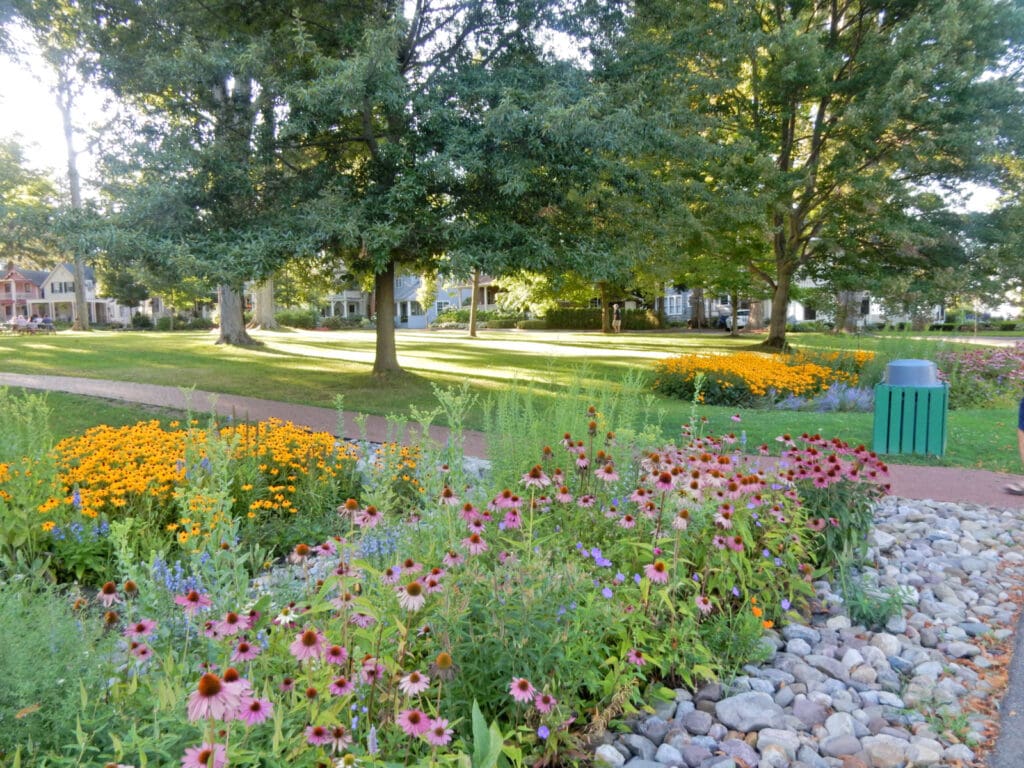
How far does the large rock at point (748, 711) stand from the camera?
2.46 metres

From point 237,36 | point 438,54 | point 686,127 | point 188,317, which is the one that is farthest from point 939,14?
point 188,317

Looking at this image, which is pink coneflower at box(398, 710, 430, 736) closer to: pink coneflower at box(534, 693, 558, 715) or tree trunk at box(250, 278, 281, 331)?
pink coneflower at box(534, 693, 558, 715)

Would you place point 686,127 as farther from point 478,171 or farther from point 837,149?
point 837,149

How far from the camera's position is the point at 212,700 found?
1.19 m

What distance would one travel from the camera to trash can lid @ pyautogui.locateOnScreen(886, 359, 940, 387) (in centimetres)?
682

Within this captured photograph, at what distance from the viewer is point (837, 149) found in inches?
742

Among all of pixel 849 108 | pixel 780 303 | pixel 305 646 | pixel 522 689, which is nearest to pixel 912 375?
pixel 522 689

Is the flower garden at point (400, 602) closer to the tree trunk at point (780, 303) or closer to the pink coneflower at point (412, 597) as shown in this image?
the pink coneflower at point (412, 597)

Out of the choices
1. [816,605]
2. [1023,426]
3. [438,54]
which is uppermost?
Answer: [438,54]

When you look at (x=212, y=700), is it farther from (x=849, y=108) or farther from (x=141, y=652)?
(x=849, y=108)

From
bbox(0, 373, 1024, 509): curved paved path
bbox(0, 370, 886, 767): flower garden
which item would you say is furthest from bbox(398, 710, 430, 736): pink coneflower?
bbox(0, 373, 1024, 509): curved paved path

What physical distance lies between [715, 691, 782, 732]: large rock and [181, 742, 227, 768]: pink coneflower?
1809 mm

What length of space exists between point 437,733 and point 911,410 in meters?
6.94

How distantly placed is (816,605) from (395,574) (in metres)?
2.52
